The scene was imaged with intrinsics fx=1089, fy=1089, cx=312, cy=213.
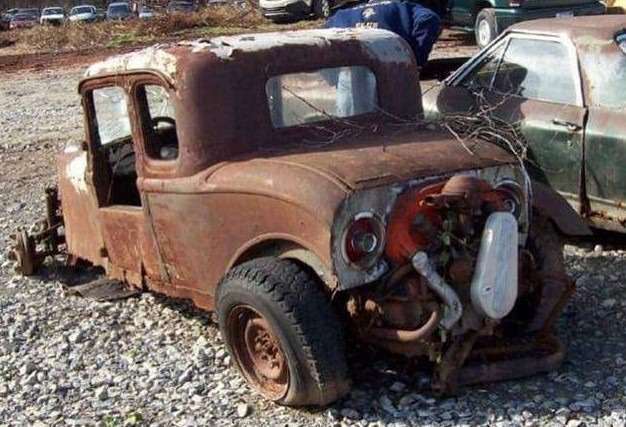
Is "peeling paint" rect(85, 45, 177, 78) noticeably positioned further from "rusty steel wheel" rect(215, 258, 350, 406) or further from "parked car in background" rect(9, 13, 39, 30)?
"parked car in background" rect(9, 13, 39, 30)

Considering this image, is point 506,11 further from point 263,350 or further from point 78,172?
point 263,350

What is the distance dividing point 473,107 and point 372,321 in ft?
11.0

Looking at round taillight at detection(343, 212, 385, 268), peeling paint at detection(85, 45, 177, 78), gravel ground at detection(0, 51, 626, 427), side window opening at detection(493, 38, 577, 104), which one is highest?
peeling paint at detection(85, 45, 177, 78)

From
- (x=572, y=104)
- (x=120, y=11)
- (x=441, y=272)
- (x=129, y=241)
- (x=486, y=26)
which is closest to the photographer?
(x=441, y=272)

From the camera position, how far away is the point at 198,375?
18.5 feet

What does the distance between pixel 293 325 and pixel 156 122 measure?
169cm

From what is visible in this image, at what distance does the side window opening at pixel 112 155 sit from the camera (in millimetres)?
6430

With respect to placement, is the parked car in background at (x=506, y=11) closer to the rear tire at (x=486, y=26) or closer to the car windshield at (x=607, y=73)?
the rear tire at (x=486, y=26)

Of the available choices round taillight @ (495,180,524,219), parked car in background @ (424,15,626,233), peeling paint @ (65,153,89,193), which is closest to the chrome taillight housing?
round taillight @ (495,180,524,219)

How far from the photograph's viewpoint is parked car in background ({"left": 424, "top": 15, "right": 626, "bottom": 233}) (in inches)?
276

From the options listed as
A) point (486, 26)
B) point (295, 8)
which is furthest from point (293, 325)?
→ point (295, 8)

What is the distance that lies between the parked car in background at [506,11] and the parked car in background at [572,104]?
27.2 ft

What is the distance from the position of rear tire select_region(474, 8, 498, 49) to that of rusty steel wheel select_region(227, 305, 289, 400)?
12311mm

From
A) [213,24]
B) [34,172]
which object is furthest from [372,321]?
[213,24]
